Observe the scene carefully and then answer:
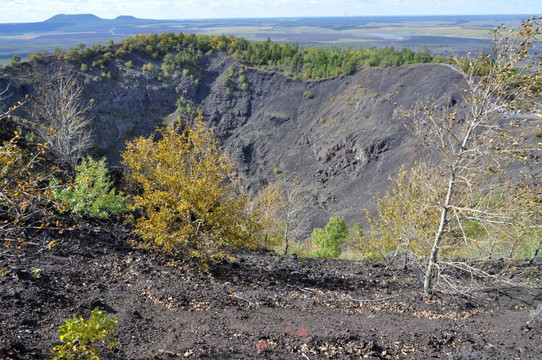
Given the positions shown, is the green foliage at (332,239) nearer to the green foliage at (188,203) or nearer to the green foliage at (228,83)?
the green foliage at (188,203)

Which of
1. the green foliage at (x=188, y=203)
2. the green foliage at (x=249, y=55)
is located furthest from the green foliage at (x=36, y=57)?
the green foliage at (x=188, y=203)

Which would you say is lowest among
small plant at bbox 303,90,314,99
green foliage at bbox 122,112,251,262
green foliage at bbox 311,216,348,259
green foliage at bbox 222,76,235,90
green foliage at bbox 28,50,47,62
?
green foliage at bbox 311,216,348,259

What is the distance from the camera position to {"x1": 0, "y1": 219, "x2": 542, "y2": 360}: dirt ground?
619 centimetres

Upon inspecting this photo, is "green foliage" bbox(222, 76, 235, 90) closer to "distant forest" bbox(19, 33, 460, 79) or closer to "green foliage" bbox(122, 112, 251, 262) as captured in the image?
"distant forest" bbox(19, 33, 460, 79)

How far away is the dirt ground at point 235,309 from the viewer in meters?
6.19

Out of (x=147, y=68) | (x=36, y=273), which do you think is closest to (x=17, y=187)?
(x=36, y=273)

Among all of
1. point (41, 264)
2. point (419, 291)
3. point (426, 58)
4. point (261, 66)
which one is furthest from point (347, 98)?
point (41, 264)

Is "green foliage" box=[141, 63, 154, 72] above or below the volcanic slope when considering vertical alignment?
above

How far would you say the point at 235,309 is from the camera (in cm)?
818

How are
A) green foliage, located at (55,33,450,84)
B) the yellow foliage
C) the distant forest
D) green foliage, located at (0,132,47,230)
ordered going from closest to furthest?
→ green foliage, located at (0,132,47,230)
the yellow foliage
the distant forest
green foliage, located at (55,33,450,84)

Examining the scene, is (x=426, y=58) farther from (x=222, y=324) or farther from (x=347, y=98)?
(x=222, y=324)

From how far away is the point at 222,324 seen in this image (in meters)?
7.26

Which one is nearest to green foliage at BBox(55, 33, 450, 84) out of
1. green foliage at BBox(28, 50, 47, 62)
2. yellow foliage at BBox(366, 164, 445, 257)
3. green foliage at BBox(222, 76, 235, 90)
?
green foliage at BBox(222, 76, 235, 90)

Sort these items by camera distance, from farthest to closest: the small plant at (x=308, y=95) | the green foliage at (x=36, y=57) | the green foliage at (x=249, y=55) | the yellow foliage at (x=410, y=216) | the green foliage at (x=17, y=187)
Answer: the small plant at (x=308, y=95)
the green foliage at (x=249, y=55)
the green foliage at (x=36, y=57)
the yellow foliage at (x=410, y=216)
the green foliage at (x=17, y=187)
